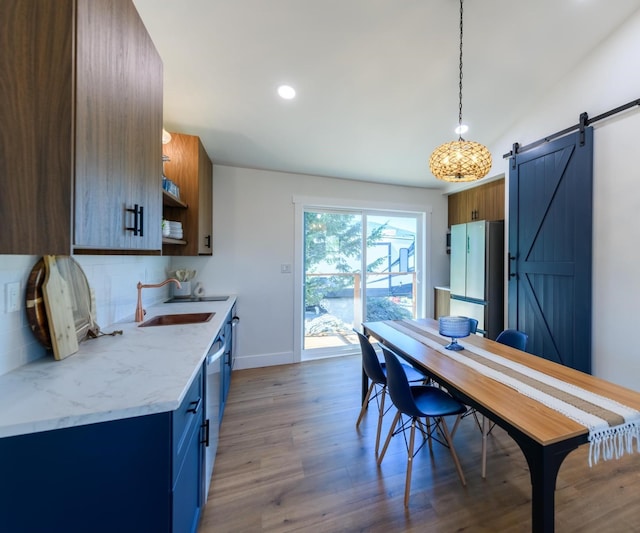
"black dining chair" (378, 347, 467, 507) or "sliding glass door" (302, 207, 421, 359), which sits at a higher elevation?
"sliding glass door" (302, 207, 421, 359)

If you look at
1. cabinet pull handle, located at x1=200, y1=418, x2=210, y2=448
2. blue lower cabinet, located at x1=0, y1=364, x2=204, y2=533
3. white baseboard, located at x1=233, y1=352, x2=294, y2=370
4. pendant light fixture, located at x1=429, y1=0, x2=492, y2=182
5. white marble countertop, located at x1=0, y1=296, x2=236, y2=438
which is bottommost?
white baseboard, located at x1=233, y1=352, x2=294, y2=370

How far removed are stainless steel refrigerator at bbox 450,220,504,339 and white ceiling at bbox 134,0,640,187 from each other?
111cm

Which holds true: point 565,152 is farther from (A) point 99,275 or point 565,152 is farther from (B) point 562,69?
(A) point 99,275

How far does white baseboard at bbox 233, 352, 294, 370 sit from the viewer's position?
10.6ft

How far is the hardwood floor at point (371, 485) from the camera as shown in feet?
4.42

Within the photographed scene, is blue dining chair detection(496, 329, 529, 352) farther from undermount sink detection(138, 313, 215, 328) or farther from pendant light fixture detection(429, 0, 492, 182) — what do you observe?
undermount sink detection(138, 313, 215, 328)

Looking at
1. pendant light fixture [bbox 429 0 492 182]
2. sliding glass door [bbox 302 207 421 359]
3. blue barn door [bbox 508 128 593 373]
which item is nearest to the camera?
pendant light fixture [bbox 429 0 492 182]

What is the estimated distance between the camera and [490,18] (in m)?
1.83

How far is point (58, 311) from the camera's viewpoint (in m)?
1.17

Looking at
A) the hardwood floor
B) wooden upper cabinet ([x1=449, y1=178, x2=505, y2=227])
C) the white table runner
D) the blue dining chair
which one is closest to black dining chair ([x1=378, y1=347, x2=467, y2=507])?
the hardwood floor

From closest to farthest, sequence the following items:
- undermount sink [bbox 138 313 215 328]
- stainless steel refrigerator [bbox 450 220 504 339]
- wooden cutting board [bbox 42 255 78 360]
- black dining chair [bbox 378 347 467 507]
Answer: wooden cutting board [bbox 42 255 78 360] → black dining chair [bbox 378 347 467 507] → undermount sink [bbox 138 313 215 328] → stainless steel refrigerator [bbox 450 220 504 339]

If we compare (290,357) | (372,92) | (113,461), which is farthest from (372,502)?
(372,92)

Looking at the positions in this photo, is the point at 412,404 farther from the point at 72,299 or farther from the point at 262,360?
the point at 262,360

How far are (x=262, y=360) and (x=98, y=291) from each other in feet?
6.75
